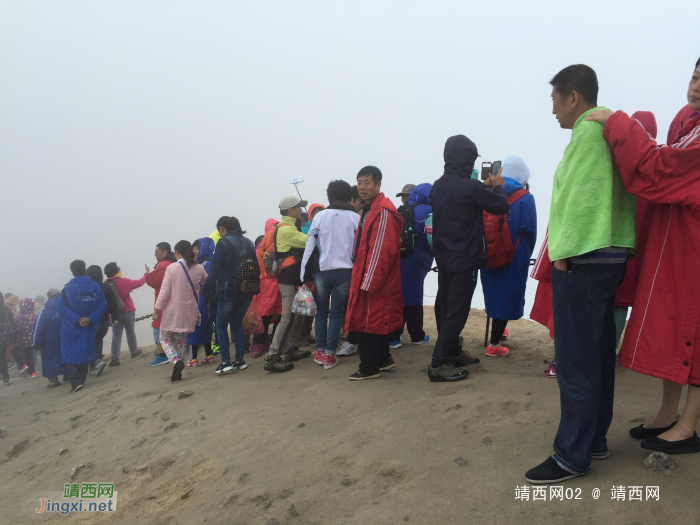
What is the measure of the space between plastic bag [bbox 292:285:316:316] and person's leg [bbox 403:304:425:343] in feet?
3.62

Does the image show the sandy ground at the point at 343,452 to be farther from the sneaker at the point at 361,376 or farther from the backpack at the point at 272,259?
the backpack at the point at 272,259

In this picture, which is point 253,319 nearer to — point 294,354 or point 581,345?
point 294,354

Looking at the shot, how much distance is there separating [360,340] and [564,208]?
2733mm

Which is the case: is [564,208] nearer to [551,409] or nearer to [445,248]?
[551,409]

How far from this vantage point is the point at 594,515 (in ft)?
6.56

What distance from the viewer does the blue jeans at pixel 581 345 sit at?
6.95 feet

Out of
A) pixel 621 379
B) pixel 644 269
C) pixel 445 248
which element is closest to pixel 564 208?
pixel 644 269

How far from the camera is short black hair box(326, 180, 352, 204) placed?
5.12m

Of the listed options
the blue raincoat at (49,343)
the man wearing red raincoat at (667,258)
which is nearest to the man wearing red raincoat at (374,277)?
the man wearing red raincoat at (667,258)

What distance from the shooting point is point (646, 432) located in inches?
98.8

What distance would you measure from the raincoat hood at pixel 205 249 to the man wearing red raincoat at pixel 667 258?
19.6 feet

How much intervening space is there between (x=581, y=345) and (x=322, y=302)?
3.32 m

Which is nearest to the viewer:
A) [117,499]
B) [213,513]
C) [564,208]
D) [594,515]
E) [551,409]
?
[594,515]

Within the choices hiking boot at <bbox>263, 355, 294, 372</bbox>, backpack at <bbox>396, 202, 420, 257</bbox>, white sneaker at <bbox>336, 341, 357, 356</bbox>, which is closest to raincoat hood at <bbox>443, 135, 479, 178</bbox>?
backpack at <bbox>396, 202, 420, 257</bbox>
